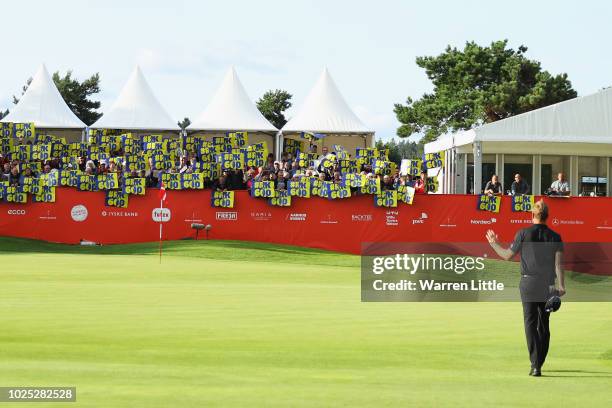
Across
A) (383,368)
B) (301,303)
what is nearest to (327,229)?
(301,303)

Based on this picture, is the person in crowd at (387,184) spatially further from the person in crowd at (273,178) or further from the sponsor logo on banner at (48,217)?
the sponsor logo on banner at (48,217)

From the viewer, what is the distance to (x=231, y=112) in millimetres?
51125

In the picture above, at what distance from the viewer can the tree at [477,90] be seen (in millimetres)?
91938

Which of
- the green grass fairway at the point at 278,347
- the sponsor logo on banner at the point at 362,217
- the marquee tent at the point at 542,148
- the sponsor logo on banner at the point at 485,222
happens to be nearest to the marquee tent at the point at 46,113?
the sponsor logo on banner at the point at 362,217

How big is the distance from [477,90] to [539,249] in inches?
3341

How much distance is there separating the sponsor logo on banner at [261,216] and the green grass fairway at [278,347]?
50.0 ft

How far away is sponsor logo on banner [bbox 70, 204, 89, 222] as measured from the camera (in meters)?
42.3

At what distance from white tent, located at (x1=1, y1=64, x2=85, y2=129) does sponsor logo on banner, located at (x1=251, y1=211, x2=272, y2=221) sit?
12.4m

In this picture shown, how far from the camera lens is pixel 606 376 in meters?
13.0

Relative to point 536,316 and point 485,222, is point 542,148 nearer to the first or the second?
point 485,222

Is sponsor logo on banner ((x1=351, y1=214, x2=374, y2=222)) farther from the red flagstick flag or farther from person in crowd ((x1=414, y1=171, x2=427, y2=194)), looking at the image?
the red flagstick flag

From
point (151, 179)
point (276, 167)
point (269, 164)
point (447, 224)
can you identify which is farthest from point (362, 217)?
point (151, 179)

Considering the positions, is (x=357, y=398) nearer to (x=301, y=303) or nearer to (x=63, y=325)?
(x=63, y=325)

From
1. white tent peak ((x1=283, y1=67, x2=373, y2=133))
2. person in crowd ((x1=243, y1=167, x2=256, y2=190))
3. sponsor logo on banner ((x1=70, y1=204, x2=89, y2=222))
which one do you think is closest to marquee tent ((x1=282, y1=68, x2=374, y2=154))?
white tent peak ((x1=283, y1=67, x2=373, y2=133))
